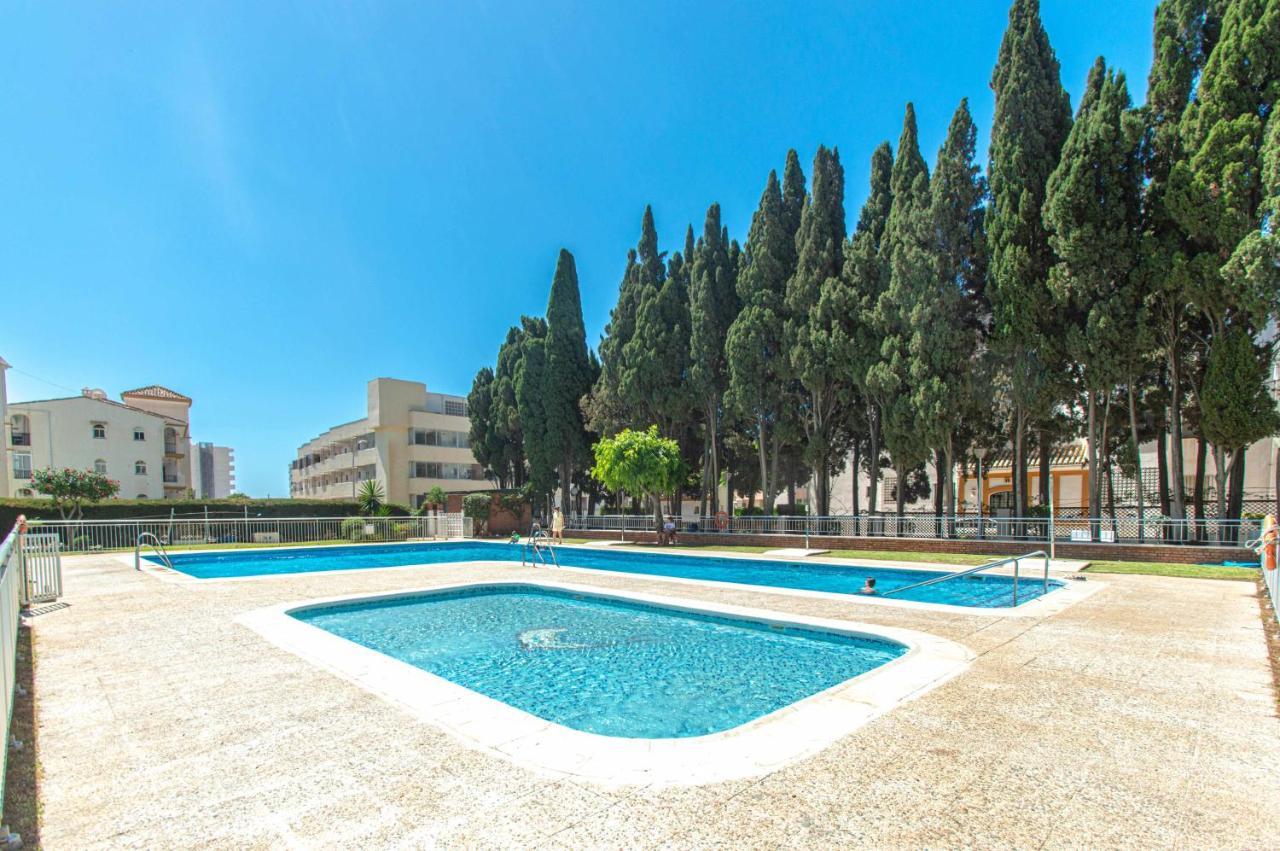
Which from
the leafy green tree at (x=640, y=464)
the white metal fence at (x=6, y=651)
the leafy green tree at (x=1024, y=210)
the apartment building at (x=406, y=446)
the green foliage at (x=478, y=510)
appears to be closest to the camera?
the white metal fence at (x=6, y=651)

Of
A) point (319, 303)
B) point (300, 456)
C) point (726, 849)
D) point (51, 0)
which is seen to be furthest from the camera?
point (300, 456)

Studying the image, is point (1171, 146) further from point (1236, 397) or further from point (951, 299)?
point (1236, 397)

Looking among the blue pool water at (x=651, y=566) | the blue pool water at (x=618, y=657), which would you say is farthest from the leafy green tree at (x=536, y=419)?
the blue pool water at (x=618, y=657)

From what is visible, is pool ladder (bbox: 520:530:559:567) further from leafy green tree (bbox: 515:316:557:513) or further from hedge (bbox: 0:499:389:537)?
hedge (bbox: 0:499:389:537)

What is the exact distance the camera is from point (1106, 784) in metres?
3.27

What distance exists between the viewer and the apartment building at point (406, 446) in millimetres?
44812

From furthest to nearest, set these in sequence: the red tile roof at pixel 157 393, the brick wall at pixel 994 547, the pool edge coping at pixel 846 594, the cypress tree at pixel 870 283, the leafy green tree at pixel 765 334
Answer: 1. the red tile roof at pixel 157 393
2. the leafy green tree at pixel 765 334
3. the cypress tree at pixel 870 283
4. the brick wall at pixel 994 547
5. the pool edge coping at pixel 846 594

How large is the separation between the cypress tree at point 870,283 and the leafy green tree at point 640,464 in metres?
7.18

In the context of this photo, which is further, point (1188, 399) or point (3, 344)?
point (3, 344)

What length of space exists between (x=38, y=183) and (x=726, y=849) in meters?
20.7

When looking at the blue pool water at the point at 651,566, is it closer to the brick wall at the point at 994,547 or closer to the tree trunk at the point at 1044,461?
the brick wall at the point at 994,547

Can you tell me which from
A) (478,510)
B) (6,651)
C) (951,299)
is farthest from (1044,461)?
(6,651)

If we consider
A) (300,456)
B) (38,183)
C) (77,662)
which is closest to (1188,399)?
(77,662)

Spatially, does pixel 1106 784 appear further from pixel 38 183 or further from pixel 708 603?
pixel 38 183
